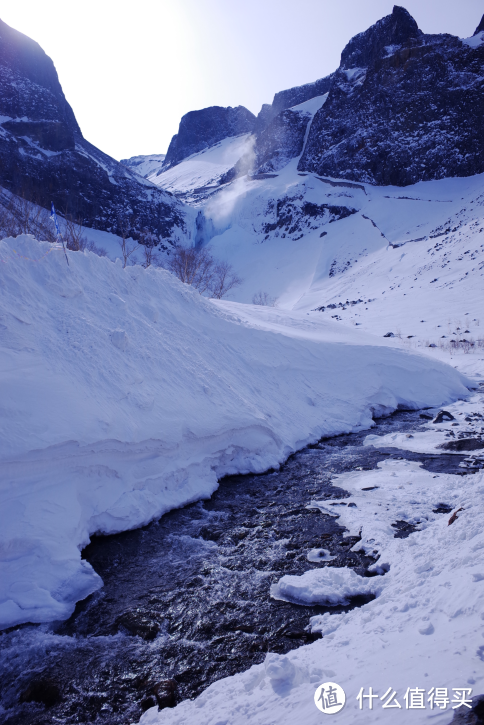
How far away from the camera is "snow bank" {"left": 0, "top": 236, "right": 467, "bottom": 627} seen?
532 centimetres

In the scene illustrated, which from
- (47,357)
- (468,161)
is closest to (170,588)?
(47,357)

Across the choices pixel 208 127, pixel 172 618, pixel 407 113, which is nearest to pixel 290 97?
pixel 208 127

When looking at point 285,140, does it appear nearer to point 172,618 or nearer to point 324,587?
point 324,587

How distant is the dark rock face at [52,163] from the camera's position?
44.0m

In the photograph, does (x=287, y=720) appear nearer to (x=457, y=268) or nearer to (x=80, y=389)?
(x=80, y=389)

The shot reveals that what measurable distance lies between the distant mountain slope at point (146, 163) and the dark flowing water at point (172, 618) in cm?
12264

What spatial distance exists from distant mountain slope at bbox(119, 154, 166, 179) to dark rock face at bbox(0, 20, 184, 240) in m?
65.5

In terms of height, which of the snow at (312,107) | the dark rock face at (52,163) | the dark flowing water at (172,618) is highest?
the snow at (312,107)

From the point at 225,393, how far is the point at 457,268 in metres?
27.2

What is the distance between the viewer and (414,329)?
914 inches

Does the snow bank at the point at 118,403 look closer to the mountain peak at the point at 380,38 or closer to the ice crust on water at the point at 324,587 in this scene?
the ice crust on water at the point at 324,587

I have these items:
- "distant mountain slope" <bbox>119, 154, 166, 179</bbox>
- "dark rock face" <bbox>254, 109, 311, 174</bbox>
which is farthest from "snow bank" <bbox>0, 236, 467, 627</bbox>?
"distant mountain slope" <bbox>119, 154, 166, 179</bbox>

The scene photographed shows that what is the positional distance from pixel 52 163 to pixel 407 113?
1655 inches

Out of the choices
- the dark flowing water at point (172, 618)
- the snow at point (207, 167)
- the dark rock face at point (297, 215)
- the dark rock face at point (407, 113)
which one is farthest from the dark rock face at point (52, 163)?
the dark flowing water at point (172, 618)
